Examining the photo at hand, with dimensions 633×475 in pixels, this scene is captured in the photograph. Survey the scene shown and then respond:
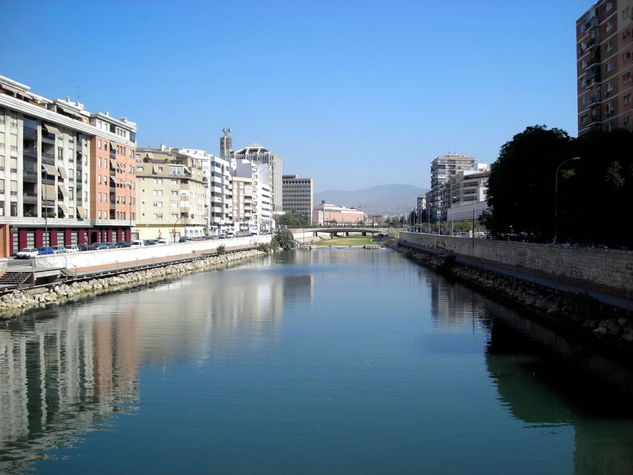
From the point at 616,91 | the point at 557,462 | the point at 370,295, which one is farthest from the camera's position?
the point at 616,91

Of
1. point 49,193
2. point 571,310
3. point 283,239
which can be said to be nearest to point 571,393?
point 571,310

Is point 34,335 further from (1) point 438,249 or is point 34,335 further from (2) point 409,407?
(1) point 438,249

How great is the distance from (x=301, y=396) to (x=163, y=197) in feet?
274

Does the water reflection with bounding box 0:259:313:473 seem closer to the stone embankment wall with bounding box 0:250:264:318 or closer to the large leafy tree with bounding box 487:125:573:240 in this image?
the stone embankment wall with bounding box 0:250:264:318

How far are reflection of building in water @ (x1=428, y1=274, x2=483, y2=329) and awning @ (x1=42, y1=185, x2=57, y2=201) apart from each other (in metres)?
35.7

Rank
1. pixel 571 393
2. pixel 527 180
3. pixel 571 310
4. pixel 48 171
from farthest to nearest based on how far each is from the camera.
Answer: pixel 48 171, pixel 527 180, pixel 571 310, pixel 571 393

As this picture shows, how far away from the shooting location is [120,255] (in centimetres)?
5431

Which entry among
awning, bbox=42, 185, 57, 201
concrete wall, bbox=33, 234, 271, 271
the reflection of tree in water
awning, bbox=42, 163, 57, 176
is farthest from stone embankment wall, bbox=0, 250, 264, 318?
the reflection of tree in water

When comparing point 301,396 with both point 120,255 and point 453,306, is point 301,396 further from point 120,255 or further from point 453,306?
point 120,255

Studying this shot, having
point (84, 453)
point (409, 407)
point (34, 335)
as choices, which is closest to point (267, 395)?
point (409, 407)

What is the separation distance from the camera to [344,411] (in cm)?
1733

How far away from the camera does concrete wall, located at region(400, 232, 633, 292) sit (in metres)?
28.9

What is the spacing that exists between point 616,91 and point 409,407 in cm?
4993

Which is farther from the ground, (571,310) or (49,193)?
(49,193)
